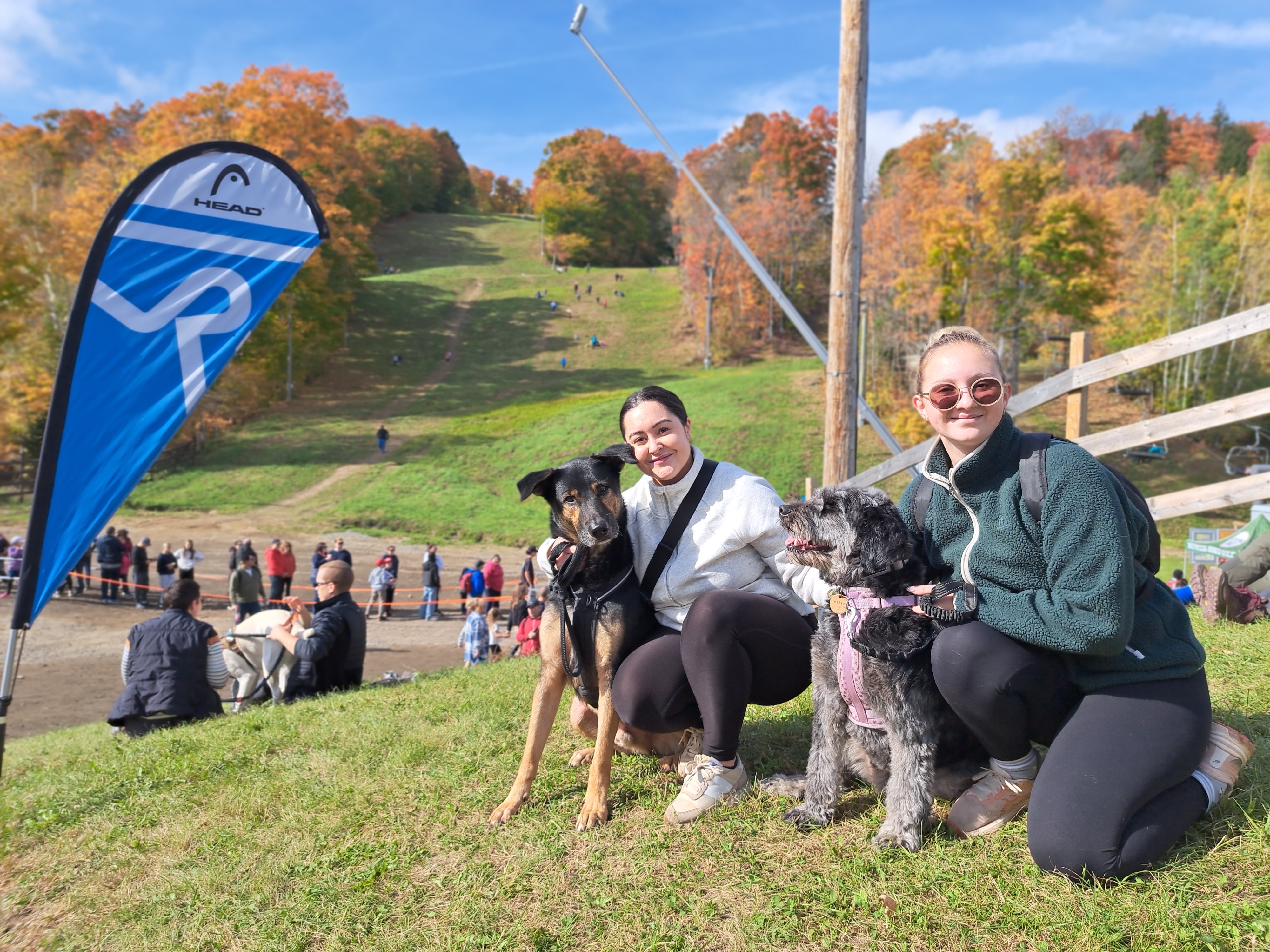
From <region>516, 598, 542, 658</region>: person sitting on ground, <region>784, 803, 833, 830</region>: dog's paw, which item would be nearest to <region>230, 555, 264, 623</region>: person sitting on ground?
<region>516, 598, 542, 658</region>: person sitting on ground

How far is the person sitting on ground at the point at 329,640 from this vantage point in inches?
252

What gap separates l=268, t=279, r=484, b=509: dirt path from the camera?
95.9ft

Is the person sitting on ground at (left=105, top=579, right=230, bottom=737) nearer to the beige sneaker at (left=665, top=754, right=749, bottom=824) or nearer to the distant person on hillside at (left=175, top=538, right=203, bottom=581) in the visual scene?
the beige sneaker at (left=665, top=754, right=749, bottom=824)

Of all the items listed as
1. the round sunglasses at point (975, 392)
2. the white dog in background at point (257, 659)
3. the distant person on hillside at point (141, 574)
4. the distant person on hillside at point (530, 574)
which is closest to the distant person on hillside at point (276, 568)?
the distant person on hillside at point (141, 574)

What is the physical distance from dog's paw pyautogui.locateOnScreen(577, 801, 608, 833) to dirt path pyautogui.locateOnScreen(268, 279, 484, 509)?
89.2ft

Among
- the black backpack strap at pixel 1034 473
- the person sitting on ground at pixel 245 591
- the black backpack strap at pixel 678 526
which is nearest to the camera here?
the black backpack strap at pixel 1034 473

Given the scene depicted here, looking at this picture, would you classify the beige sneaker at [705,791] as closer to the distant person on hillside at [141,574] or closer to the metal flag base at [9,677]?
the metal flag base at [9,677]

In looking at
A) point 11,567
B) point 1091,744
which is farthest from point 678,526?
point 11,567

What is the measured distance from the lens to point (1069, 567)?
2424 millimetres

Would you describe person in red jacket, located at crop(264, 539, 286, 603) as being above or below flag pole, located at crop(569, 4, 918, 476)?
below

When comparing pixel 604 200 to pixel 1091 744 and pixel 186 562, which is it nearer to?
pixel 186 562

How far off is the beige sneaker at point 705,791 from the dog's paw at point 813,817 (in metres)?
0.27

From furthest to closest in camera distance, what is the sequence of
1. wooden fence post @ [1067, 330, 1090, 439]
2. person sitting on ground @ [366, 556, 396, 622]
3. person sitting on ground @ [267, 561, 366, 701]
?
person sitting on ground @ [366, 556, 396, 622]
wooden fence post @ [1067, 330, 1090, 439]
person sitting on ground @ [267, 561, 366, 701]

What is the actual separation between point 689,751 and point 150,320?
3670 millimetres
